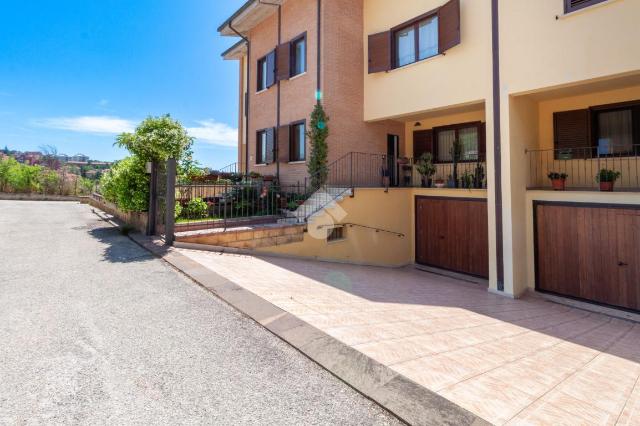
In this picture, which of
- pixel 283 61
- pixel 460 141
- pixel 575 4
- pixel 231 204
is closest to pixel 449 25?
pixel 575 4

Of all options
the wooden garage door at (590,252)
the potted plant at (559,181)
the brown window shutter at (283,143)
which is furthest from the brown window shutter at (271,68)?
the wooden garage door at (590,252)

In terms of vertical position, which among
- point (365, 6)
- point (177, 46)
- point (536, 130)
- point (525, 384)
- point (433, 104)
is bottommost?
point (525, 384)

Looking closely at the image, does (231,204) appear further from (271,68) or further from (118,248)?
(271,68)

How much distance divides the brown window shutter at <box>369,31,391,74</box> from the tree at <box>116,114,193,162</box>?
6.89 meters

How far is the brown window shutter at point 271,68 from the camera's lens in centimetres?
1370

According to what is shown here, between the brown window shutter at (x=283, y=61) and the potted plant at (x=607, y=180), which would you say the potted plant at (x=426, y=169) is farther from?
Answer: the brown window shutter at (x=283, y=61)

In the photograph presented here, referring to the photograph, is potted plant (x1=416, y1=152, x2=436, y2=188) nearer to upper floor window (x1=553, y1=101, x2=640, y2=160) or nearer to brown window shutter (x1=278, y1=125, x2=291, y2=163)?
Answer: upper floor window (x1=553, y1=101, x2=640, y2=160)

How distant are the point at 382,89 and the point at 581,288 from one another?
8.49 metres

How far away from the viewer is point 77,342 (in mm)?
3289

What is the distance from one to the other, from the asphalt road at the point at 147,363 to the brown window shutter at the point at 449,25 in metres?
9.56

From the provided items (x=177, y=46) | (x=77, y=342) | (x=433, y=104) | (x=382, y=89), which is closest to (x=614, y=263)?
(x=433, y=104)

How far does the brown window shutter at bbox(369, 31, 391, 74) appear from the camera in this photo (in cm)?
1151

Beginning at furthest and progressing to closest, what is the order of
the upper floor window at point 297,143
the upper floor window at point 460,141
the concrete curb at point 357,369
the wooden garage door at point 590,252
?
the upper floor window at point 297,143
the upper floor window at point 460,141
the wooden garage door at point 590,252
the concrete curb at point 357,369

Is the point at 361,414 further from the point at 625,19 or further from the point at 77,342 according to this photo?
the point at 625,19
